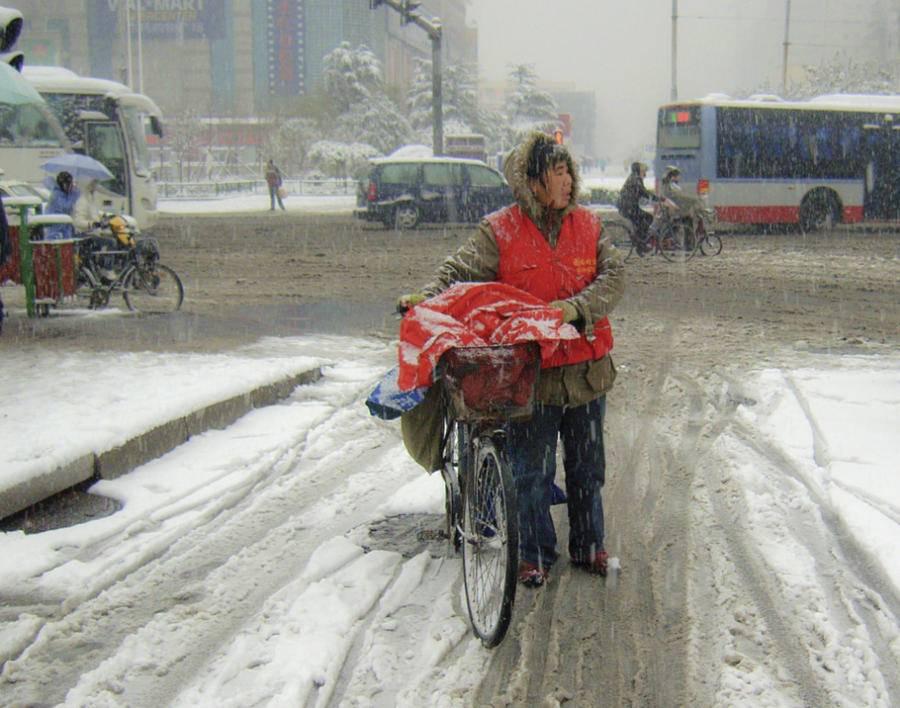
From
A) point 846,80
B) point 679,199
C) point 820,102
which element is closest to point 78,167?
point 679,199

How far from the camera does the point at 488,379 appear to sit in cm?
376

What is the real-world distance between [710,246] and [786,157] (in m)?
6.55

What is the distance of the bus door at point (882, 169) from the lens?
26.5 meters

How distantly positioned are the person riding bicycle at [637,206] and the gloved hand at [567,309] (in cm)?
1531

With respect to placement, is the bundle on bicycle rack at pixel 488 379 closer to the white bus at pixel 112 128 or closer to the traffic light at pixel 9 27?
the traffic light at pixel 9 27

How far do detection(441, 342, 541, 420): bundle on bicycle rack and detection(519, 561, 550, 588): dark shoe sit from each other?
2.92 ft

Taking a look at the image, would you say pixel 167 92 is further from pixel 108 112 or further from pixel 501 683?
pixel 501 683

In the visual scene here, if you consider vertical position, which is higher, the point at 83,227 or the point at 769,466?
the point at 83,227

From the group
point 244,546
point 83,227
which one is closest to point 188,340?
point 83,227

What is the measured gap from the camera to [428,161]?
26.8 m

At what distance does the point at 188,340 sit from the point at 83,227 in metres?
3.91

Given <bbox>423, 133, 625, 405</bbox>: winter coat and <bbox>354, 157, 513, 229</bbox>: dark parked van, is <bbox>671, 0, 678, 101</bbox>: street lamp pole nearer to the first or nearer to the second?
<bbox>354, 157, 513, 229</bbox>: dark parked van

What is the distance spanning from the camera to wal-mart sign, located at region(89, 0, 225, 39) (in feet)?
308

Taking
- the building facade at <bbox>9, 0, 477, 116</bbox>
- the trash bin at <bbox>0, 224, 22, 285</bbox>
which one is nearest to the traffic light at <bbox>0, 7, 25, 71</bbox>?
the trash bin at <bbox>0, 224, 22, 285</bbox>
